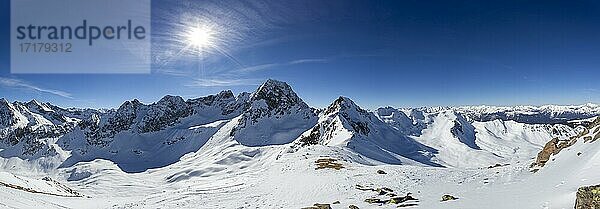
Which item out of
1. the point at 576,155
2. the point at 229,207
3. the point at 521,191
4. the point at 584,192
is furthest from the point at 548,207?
the point at 229,207

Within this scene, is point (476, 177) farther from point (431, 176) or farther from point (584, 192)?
point (584, 192)

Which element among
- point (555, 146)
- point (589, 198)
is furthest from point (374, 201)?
point (555, 146)

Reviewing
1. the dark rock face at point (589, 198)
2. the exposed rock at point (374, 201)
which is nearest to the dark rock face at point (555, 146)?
the exposed rock at point (374, 201)

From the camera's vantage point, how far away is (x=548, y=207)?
19.5m

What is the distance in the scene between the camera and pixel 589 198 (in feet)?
52.6

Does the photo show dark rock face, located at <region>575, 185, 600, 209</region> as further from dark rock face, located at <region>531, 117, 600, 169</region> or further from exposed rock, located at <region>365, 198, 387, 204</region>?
dark rock face, located at <region>531, 117, 600, 169</region>

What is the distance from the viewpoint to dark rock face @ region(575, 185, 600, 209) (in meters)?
15.7

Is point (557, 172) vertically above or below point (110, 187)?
above

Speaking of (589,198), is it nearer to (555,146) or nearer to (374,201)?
(374,201)

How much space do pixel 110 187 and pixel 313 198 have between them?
175662 mm

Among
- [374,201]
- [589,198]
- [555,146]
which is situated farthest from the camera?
[555,146]

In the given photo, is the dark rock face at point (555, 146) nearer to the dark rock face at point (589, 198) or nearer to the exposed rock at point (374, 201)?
the exposed rock at point (374, 201)

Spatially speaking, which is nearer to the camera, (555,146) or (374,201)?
(374,201)

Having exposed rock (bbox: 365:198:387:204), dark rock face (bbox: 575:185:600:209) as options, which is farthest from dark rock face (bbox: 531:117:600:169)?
dark rock face (bbox: 575:185:600:209)
